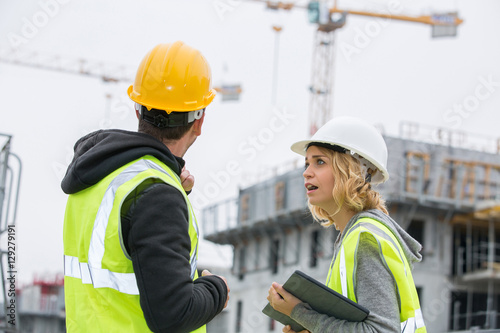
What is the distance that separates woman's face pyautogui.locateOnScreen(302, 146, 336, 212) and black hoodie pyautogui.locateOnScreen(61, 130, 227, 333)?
112cm

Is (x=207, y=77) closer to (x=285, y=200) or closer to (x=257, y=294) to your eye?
(x=285, y=200)

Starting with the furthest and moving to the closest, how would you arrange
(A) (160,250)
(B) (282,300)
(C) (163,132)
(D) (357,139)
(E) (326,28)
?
(E) (326,28) → (D) (357,139) → (B) (282,300) → (C) (163,132) → (A) (160,250)

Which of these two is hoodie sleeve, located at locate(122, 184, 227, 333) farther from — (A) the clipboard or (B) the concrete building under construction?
(B) the concrete building under construction

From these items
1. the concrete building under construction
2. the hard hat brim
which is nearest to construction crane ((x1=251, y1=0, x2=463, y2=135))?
the concrete building under construction

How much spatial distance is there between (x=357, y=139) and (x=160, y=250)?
1.52m

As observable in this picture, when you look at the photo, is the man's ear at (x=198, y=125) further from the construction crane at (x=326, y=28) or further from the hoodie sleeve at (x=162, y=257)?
the construction crane at (x=326, y=28)

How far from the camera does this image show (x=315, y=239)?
40031mm

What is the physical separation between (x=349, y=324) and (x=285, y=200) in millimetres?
39048

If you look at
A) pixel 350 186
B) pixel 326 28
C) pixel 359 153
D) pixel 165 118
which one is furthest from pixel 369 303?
pixel 326 28

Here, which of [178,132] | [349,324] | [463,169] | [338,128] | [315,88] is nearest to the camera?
[178,132]

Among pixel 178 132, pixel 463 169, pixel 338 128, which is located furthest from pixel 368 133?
pixel 463 169

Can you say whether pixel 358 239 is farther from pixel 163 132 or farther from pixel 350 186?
pixel 163 132

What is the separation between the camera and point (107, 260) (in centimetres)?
243

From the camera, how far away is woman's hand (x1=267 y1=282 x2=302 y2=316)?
10.3ft
